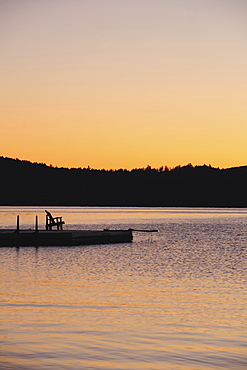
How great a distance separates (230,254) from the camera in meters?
63.6

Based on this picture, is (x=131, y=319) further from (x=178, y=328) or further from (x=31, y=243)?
(x=31, y=243)

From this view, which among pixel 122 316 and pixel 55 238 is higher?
pixel 55 238

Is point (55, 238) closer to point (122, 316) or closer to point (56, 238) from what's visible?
point (56, 238)

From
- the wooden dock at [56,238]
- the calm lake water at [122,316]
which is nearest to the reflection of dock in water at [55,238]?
the wooden dock at [56,238]

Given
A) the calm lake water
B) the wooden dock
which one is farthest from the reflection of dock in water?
the calm lake water

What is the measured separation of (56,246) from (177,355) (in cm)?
5027

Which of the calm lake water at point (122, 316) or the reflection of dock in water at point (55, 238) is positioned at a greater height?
the reflection of dock in water at point (55, 238)

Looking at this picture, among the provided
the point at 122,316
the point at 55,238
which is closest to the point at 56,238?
the point at 55,238

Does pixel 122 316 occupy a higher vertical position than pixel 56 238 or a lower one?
lower

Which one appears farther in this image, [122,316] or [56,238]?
[56,238]

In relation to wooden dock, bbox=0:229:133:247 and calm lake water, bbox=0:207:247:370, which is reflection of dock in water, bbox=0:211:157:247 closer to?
wooden dock, bbox=0:229:133:247

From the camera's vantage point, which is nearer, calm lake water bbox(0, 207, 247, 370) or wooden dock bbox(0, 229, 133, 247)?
calm lake water bbox(0, 207, 247, 370)

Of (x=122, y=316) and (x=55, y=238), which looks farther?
(x=55, y=238)

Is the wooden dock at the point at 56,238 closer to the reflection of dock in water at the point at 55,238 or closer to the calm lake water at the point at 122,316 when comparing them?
the reflection of dock in water at the point at 55,238
